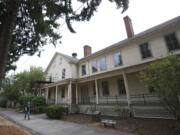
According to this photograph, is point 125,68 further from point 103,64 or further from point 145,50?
point 103,64

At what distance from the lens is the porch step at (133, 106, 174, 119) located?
7370 mm

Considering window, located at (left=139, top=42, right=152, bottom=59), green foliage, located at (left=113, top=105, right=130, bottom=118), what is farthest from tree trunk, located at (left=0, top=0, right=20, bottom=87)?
window, located at (left=139, top=42, right=152, bottom=59)

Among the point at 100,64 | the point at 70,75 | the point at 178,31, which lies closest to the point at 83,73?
the point at 70,75

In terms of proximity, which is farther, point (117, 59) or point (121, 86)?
point (117, 59)

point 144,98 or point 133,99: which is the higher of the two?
point 144,98

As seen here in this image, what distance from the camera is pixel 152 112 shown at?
315 inches

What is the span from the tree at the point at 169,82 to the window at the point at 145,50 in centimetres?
526

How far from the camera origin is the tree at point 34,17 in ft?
20.9

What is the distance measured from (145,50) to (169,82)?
6.63m

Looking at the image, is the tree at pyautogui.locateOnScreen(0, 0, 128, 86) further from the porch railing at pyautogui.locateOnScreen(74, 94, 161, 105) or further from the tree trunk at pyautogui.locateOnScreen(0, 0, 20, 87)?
the porch railing at pyautogui.locateOnScreen(74, 94, 161, 105)

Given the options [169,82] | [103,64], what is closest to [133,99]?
[103,64]

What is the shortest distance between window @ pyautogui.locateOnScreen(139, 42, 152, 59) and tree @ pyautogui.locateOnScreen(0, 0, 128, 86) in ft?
18.8

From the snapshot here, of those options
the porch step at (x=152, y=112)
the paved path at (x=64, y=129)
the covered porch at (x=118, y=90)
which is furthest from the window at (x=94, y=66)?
the paved path at (x=64, y=129)

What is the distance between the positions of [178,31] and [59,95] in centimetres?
1759
